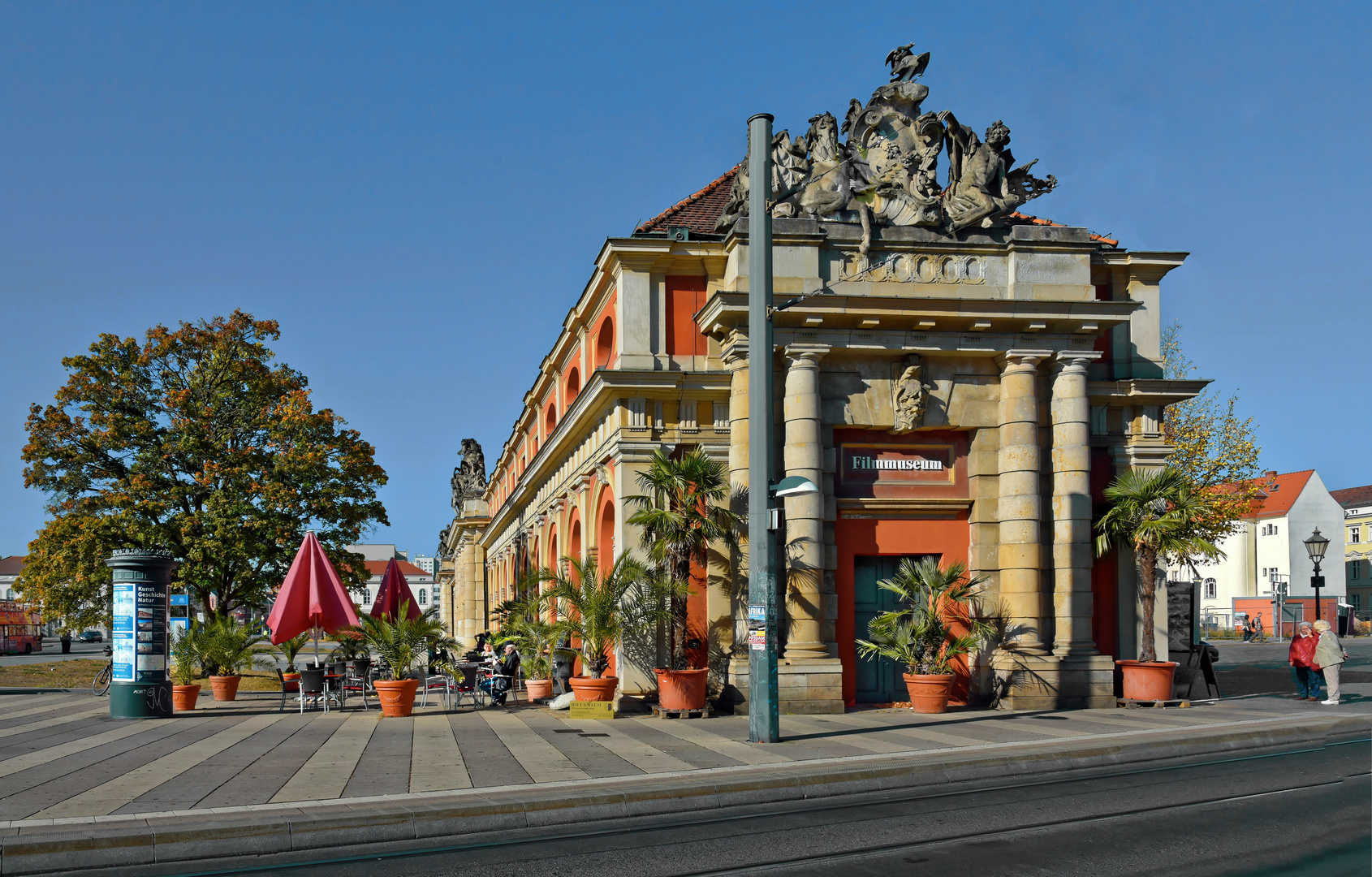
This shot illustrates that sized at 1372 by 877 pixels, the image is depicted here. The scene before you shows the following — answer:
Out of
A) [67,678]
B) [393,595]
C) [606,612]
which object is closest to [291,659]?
[393,595]

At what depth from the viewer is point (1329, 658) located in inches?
746

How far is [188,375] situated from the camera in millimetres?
31016

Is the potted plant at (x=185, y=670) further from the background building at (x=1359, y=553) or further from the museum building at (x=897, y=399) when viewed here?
the background building at (x=1359, y=553)

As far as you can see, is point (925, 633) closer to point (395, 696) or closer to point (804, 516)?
point (804, 516)

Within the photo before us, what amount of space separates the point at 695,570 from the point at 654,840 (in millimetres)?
10416

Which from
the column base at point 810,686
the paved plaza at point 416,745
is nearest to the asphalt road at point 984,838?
the paved plaza at point 416,745

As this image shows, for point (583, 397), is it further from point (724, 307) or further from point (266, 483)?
point (266, 483)

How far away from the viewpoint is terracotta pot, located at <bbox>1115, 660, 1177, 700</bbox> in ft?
60.2

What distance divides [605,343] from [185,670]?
10518mm

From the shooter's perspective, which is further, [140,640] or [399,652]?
[399,652]

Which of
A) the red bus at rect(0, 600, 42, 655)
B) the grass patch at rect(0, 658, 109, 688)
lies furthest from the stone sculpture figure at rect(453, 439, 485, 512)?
the grass patch at rect(0, 658, 109, 688)

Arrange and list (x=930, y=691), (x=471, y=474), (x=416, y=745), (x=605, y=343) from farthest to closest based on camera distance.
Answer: (x=471, y=474) < (x=605, y=343) < (x=930, y=691) < (x=416, y=745)

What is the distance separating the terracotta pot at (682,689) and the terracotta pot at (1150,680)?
287 inches

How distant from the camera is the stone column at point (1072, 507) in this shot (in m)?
18.3
